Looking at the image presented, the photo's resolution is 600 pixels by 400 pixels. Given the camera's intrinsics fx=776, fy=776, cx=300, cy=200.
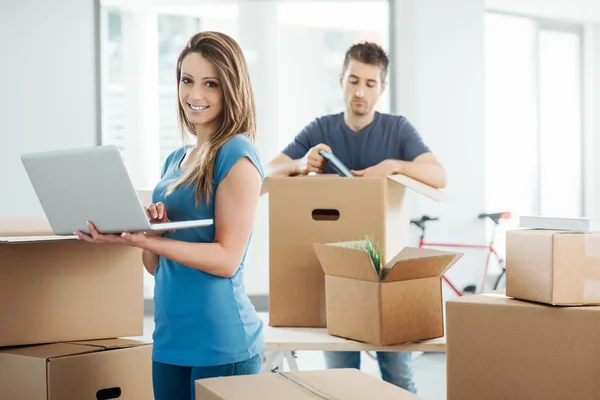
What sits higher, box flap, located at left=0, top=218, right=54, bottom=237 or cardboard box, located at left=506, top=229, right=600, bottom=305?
box flap, located at left=0, top=218, right=54, bottom=237

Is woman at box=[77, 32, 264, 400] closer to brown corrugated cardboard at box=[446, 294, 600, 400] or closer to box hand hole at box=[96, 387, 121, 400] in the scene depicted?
box hand hole at box=[96, 387, 121, 400]

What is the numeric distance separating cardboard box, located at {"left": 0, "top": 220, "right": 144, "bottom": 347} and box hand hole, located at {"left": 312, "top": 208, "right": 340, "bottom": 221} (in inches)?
21.2

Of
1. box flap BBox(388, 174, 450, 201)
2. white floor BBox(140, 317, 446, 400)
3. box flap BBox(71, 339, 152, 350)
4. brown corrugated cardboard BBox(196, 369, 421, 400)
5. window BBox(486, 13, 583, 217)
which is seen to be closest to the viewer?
brown corrugated cardboard BBox(196, 369, 421, 400)

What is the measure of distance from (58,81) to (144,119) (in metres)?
0.62

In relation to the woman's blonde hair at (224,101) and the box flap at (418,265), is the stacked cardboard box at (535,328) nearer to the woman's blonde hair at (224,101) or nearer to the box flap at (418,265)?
the box flap at (418,265)

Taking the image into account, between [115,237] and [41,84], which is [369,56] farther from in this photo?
[41,84]

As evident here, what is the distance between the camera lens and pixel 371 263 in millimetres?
1936

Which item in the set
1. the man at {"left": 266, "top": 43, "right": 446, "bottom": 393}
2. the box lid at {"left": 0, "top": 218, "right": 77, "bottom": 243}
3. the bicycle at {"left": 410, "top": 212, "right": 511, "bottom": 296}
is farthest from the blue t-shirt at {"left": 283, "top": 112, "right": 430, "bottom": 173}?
the bicycle at {"left": 410, "top": 212, "right": 511, "bottom": 296}

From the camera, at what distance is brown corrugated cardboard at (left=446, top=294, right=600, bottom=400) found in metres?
1.54

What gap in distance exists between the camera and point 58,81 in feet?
14.9

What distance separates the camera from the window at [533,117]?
595 cm

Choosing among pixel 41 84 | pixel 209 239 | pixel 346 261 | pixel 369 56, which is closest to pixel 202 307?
pixel 209 239

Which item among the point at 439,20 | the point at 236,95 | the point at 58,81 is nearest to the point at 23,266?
the point at 236,95

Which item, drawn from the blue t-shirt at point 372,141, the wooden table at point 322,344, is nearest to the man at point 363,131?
the blue t-shirt at point 372,141
